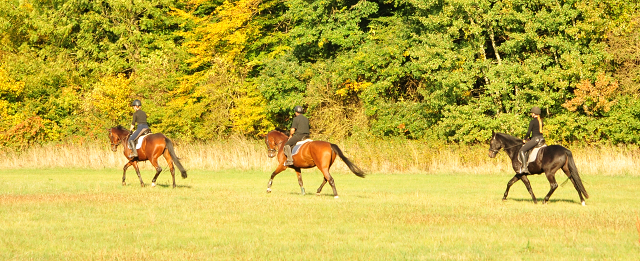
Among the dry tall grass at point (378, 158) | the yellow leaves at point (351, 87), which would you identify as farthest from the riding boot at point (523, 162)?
the yellow leaves at point (351, 87)

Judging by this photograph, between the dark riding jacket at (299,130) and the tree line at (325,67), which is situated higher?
the tree line at (325,67)

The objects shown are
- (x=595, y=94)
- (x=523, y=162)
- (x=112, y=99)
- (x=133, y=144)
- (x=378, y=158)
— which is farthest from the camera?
(x=112, y=99)

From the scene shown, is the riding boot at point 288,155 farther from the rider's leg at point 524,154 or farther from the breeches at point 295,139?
the rider's leg at point 524,154

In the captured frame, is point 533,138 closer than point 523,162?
Yes

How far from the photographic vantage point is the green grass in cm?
1160

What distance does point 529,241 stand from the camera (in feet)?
40.8

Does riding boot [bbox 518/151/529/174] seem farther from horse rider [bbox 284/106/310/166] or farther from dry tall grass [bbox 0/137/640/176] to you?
dry tall grass [bbox 0/137/640/176]

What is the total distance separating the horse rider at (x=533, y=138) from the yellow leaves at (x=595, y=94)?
19201 millimetres

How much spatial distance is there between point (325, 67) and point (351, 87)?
1.93m

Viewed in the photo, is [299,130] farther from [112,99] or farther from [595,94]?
[112,99]

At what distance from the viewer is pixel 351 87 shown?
149 feet

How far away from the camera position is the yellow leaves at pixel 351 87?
4444 centimetres

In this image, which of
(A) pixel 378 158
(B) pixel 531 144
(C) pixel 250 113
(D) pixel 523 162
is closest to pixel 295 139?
(D) pixel 523 162

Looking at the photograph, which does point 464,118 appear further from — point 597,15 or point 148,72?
point 148,72
